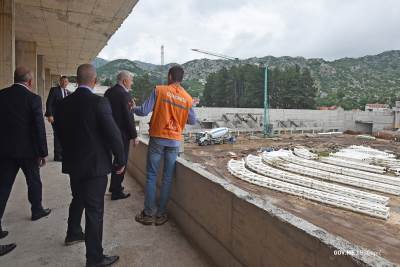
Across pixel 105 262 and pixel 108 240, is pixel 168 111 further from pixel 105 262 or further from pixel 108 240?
pixel 105 262

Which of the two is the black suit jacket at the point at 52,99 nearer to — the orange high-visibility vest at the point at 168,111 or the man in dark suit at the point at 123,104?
Answer: the man in dark suit at the point at 123,104

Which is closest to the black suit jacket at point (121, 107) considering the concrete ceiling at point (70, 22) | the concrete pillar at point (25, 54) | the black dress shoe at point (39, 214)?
the black dress shoe at point (39, 214)

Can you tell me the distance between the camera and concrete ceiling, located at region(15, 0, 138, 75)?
7.85 metres

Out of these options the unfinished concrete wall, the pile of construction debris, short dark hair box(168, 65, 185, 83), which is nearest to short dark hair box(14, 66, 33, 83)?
short dark hair box(168, 65, 185, 83)

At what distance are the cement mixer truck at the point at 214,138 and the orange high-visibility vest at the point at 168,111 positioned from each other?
29919 mm

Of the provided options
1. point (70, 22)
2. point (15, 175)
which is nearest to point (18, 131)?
point (15, 175)

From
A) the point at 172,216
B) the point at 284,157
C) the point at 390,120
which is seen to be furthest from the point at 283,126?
the point at 172,216

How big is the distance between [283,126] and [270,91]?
962 inches

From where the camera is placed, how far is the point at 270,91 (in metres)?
77.8

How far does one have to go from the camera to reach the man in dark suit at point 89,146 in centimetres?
254

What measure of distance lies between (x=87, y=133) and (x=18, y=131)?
1279mm

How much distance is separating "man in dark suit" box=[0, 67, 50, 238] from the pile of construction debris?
1480 centimetres

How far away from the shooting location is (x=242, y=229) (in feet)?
7.94

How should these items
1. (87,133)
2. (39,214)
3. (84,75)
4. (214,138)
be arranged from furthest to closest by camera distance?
(214,138)
(39,214)
(84,75)
(87,133)
